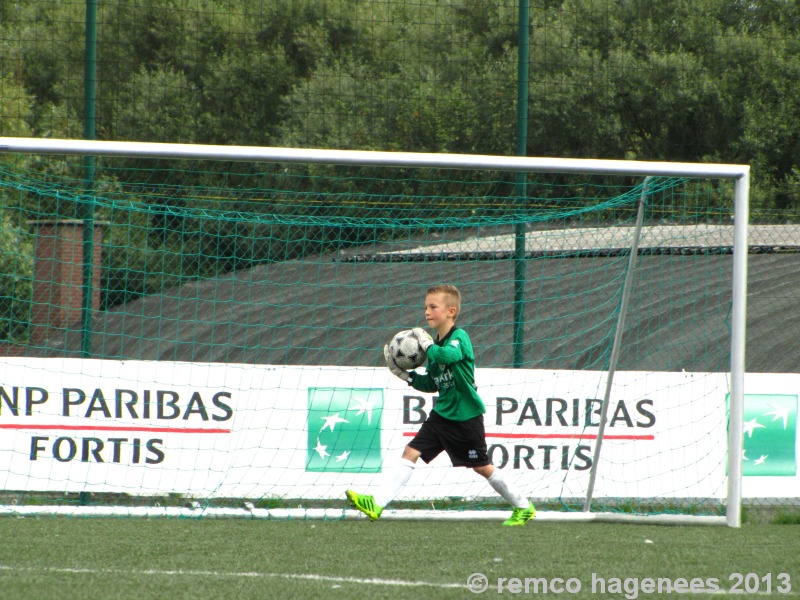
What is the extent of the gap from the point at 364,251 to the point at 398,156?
7.53 ft

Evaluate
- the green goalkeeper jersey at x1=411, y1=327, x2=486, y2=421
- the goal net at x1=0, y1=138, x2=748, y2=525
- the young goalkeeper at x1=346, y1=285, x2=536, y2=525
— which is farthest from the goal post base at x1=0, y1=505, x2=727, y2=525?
the green goalkeeper jersey at x1=411, y1=327, x2=486, y2=421

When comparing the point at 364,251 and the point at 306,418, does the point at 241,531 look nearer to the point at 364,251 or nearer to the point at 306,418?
the point at 306,418

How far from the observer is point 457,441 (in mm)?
5176

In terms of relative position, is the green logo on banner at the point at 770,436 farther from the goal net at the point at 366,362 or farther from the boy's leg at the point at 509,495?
the boy's leg at the point at 509,495

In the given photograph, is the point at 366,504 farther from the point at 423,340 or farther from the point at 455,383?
→ the point at 423,340

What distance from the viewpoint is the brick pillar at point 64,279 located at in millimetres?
6758

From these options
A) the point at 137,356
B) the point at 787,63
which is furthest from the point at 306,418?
the point at 787,63

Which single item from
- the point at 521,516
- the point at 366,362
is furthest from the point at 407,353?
the point at 366,362

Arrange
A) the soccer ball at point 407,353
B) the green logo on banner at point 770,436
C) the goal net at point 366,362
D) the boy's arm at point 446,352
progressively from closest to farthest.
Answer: the boy's arm at point 446,352, the soccer ball at point 407,353, the goal net at point 366,362, the green logo on banner at point 770,436

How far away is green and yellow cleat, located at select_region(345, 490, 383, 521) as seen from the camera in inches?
198

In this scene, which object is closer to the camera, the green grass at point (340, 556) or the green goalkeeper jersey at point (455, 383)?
the green grass at point (340, 556)

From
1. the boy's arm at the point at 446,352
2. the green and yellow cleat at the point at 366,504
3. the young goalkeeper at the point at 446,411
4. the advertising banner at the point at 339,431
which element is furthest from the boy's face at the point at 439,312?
the advertising banner at the point at 339,431

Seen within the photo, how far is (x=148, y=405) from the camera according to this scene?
645 centimetres

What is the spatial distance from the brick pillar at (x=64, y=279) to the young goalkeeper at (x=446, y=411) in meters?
2.65
